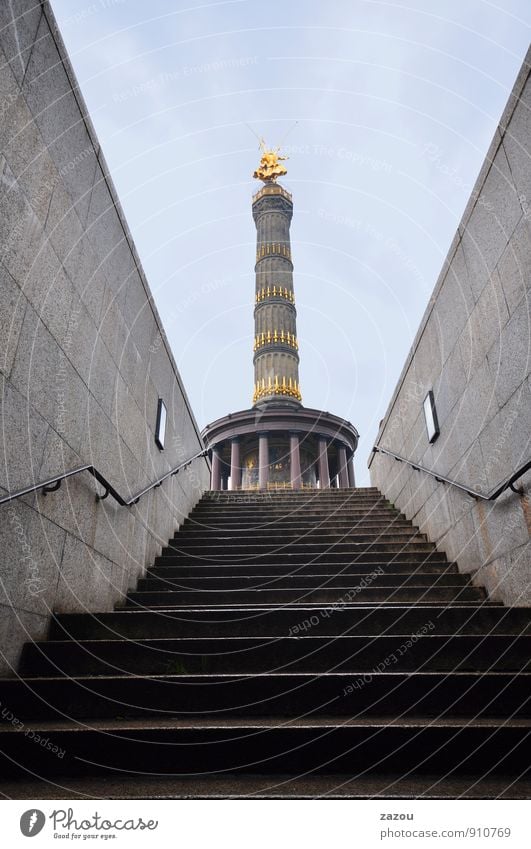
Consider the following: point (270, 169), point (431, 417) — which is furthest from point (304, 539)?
point (270, 169)

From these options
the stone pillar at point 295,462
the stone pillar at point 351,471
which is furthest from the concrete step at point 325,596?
the stone pillar at point 351,471

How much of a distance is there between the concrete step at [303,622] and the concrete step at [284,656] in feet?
1.43

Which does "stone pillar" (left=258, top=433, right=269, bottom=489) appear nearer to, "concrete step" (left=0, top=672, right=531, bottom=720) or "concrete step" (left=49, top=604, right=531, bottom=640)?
"concrete step" (left=49, top=604, right=531, bottom=640)

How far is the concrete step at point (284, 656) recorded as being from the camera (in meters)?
3.58

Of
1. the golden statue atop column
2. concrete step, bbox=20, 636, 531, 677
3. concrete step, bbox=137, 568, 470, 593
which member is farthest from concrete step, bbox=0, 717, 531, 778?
the golden statue atop column

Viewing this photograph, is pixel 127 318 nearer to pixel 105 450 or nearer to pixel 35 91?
pixel 105 450

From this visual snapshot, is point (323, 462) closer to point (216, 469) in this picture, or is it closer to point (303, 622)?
point (216, 469)

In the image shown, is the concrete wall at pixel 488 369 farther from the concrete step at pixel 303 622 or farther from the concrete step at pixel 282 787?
the concrete step at pixel 282 787

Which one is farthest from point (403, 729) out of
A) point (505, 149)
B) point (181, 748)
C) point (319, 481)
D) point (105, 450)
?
point (319, 481)

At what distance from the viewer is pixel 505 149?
4770 millimetres

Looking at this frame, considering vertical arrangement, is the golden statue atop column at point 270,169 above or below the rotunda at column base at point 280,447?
above

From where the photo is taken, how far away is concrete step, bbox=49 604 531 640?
4133 mm

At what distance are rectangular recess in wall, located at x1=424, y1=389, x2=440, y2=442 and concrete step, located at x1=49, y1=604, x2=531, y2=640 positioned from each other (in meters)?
2.96

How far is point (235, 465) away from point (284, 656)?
18244mm
